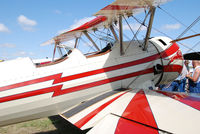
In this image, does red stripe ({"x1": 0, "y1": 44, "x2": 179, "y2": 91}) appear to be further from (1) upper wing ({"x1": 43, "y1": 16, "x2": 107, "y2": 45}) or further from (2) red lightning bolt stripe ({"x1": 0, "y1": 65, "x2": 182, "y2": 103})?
(1) upper wing ({"x1": 43, "y1": 16, "x2": 107, "y2": 45})

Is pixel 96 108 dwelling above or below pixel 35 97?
below

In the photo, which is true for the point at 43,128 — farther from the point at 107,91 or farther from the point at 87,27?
the point at 87,27

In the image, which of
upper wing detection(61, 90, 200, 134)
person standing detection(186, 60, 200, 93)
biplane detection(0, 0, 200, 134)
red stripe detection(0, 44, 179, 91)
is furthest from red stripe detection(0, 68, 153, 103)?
person standing detection(186, 60, 200, 93)

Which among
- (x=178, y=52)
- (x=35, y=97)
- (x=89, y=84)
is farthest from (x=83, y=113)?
(x=178, y=52)

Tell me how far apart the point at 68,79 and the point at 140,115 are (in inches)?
63.4

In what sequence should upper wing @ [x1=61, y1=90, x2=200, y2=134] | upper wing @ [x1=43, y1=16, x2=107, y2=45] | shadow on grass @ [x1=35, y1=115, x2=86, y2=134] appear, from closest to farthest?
upper wing @ [x1=61, y1=90, x2=200, y2=134] < shadow on grass @ [x1=35, y1=115, x2=86, y2=134] < upper wing @ [x1=43, y1=16, x2=107, y2=45]

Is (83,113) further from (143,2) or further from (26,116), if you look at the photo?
(143,2)

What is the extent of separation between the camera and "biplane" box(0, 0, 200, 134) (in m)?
2.16

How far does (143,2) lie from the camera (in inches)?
133

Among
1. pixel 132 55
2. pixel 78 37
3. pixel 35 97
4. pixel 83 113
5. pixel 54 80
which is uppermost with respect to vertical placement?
pixel 78 37

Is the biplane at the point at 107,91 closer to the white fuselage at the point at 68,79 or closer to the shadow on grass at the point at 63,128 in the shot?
the white fuselage at the point at 68,79

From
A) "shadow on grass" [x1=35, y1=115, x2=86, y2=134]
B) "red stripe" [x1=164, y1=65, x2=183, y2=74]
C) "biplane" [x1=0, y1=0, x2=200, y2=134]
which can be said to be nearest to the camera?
"biplane" [x1=0, y1=0, x2=200, y2=134]

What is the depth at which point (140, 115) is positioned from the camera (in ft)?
7.36

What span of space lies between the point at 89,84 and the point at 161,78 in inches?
81.5
